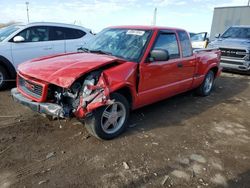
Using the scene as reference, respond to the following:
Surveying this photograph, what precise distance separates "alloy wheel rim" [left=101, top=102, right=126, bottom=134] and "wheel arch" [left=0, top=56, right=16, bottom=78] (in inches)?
152

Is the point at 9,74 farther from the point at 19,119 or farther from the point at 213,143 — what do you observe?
the point at 213,143

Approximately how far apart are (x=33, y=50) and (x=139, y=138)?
173 inches

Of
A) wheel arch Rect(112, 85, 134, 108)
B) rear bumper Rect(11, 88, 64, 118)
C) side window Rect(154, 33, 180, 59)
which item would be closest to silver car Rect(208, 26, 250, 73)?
side window Rect(154, 33, 180, 59)

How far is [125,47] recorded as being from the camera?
4.36 m

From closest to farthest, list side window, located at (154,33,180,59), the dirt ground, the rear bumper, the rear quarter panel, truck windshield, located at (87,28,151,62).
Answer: the dirt ground < the rear bumper < truck windshield, located at (87,28,151,62) < side window, located at (154,33,180,59) < the rear quarter panel

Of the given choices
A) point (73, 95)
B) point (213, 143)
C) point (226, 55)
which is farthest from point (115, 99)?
point (226, 55)

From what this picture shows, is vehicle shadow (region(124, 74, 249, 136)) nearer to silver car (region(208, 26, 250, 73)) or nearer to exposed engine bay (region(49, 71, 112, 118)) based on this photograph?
exposed engine bay (region(49, 71, 112, 118))

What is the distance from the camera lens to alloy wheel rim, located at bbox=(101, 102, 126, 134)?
3832 mm

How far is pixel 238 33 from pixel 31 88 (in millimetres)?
10134

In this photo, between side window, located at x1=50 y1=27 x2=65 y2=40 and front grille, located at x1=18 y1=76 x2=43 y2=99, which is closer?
front grille, located at x1=18 y1=76 x2=43 y2=99

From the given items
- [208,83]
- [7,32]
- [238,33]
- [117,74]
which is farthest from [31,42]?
[238,33]

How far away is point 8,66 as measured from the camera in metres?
6.36

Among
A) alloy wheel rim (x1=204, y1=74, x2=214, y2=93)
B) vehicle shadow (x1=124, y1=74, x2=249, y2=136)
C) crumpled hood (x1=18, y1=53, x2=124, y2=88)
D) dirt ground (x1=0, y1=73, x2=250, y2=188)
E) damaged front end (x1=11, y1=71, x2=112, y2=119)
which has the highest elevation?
crumpled hood (x1=18, y1=53, x2=124, y2=88)

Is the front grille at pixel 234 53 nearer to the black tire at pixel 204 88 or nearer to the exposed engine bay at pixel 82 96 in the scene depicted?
the black tire at pixel 204 88
